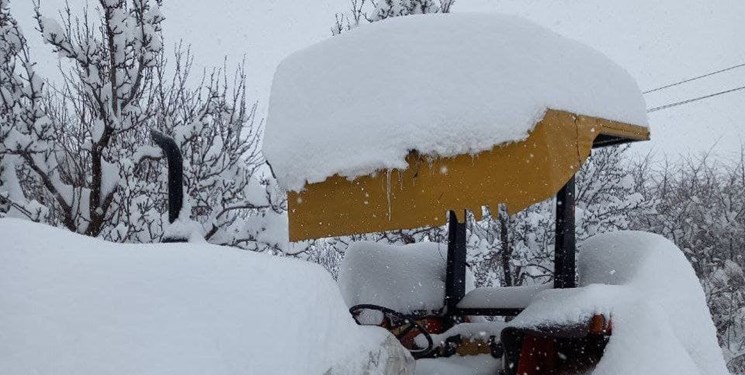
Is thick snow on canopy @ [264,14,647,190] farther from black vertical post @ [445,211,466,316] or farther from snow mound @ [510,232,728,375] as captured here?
black vertical post @ [445,211,466,316]

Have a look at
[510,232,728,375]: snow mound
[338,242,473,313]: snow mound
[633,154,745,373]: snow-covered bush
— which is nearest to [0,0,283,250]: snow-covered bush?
[338,242,473,313]: snow mound

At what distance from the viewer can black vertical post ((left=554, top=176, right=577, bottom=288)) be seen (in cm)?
338

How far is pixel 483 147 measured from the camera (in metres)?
2.69

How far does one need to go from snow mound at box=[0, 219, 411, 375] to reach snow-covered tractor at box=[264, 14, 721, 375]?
1.16 m

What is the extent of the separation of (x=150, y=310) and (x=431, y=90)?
5.61 ft

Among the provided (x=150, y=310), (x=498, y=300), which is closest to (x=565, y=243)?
(x=498, y=300)

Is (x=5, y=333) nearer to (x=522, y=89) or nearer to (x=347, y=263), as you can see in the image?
(x=522, y=89)

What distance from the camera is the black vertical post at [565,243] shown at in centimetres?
338

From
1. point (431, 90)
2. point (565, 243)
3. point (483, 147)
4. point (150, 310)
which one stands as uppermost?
point (431, 90)

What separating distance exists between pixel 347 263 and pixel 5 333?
9.62ft

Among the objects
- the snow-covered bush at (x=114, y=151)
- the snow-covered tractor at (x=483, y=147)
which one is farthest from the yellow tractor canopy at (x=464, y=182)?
the snow-covered bush at (x=114, y=151)

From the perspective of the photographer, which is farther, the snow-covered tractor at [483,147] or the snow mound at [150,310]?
the snow-covered tractor at [483,147]

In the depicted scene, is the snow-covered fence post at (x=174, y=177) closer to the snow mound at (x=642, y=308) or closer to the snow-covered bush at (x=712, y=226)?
the snow mound at (x=642, y=308)

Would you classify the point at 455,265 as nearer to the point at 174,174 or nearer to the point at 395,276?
the point at 395,276
